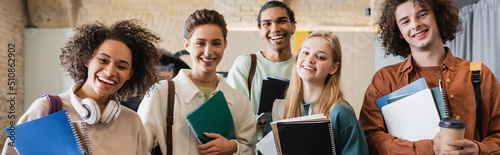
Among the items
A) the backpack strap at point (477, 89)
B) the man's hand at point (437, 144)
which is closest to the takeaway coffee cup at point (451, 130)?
the man's hand at point (437, 144)

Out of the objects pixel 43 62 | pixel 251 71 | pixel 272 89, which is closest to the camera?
pixel 272 89

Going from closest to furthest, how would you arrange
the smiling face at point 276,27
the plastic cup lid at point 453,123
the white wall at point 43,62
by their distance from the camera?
the plastic cup lid at point 453,123 < the smiling face at point 276,27 < the white wall at point 43,62

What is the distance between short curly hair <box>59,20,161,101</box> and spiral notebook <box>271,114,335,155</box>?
690 millimetres

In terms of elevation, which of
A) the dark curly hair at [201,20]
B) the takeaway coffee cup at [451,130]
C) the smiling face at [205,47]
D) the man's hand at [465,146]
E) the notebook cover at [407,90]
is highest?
the dark curly hair at [201,20]

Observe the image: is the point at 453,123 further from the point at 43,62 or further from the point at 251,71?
the point at 43,62

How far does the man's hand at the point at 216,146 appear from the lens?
1914 mm

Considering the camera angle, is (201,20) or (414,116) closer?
(414,116)

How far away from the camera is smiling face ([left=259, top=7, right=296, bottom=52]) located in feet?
8.82

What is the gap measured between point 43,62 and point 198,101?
719 cm

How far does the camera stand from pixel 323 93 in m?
2.04

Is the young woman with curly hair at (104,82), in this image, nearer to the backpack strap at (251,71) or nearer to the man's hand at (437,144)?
the backpack strap at (251,71)

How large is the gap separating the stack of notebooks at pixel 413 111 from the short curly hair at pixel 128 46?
1182 mm

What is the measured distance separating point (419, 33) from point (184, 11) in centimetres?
670

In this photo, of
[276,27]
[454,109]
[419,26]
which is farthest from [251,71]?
[454,109]
